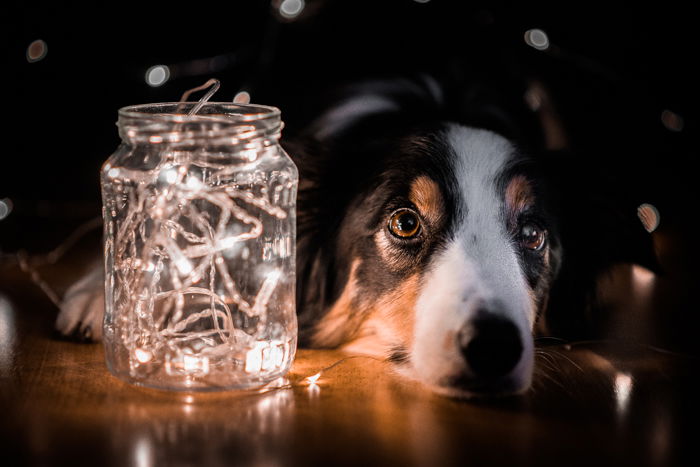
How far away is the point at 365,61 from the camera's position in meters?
2.66

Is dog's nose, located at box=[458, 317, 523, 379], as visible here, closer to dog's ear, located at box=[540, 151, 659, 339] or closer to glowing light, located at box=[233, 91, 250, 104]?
dog's ear, located at box=[540, 151, 659, 339]

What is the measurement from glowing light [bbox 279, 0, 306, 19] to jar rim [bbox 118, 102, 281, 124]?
130cm

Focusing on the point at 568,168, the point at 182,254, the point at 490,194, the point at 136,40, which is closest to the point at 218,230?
the point at 182,254

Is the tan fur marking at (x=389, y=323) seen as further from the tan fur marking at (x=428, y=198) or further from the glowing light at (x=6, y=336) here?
the glowing light at (x=6, y=336)

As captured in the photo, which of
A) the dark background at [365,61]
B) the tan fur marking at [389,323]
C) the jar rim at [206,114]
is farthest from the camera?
the dark background at [365,61]

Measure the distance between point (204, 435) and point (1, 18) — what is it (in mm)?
2191

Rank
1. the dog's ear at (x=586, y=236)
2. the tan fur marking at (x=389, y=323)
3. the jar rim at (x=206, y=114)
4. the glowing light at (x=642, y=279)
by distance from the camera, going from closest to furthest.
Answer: the jar rim at (x=206, y=114)
the tan fur marking at (x=389, y=323)
the dog's ear at (x=586, y=236)
the glowing light at (x=642, y=279)

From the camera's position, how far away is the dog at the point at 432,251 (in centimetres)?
145

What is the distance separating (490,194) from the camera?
1.73 meters

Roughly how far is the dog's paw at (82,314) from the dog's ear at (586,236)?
1.06m

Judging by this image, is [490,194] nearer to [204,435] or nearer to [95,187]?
[204,435]

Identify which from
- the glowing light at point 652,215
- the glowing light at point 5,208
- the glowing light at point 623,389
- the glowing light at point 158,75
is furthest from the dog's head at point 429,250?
the glowing light at point 5,208

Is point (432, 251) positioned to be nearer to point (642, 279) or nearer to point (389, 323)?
point (389, 323)

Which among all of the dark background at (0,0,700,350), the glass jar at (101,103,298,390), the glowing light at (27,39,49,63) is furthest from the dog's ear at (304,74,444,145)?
the glowing light at (27,39,49,63)
